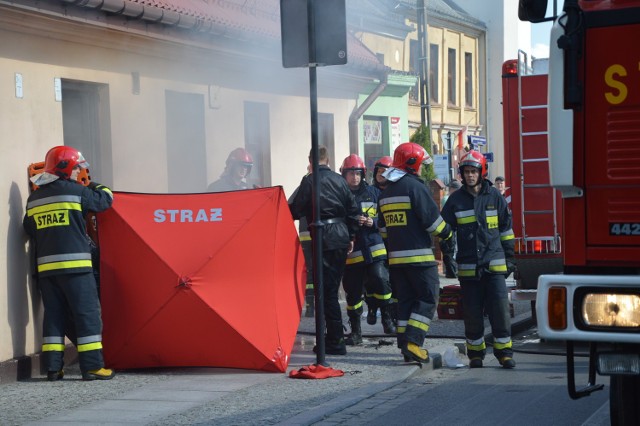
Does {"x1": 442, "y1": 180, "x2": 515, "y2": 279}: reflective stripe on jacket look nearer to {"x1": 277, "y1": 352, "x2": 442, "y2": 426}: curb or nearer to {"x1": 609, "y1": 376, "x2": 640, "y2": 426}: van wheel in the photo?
{"x1": 277, "y1": 352, "x2": 442, "y2": 426}: curb

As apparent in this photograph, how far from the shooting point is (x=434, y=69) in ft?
132

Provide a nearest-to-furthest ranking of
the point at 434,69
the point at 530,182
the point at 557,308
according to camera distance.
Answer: the point at 557,308
the point at 530,182
the point at 434,69

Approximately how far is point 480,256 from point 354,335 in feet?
6.52

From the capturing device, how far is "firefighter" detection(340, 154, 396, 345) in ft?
38.1

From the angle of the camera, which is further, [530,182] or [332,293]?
[530,182]

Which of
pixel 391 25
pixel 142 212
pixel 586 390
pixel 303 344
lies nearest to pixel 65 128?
pixel 142 212

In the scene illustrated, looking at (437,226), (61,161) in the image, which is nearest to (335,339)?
(437,226)

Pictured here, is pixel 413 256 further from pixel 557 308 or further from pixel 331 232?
pixel 557 308

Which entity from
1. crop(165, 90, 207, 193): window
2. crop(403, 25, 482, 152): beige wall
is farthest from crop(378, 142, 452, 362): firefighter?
crop(403, 25, 482, 152): beige wall

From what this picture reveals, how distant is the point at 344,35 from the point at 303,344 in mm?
3553

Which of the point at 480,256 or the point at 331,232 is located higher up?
the point at 331,232

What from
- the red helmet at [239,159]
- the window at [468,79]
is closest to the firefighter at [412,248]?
the red helmet at [239,159]

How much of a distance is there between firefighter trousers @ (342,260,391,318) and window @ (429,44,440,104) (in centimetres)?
2775

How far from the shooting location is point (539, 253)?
12.5 m
